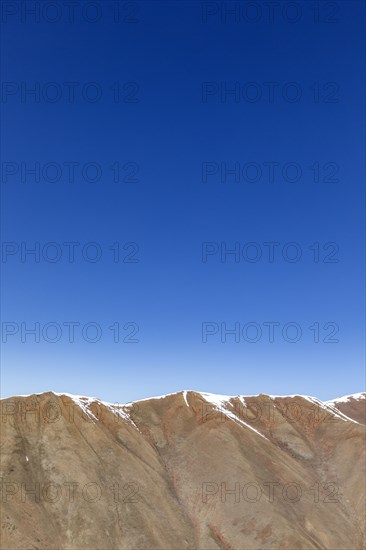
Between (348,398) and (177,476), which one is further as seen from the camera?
(348,398)

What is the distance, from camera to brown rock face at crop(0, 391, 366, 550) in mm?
50438

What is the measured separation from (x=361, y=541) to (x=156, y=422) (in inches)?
1110

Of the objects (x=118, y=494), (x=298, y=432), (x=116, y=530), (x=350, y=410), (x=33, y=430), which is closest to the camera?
(x=116, y=530)

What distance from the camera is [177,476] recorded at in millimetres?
60594

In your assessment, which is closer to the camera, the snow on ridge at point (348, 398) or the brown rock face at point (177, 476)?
the brown rock face at point (177, 476)

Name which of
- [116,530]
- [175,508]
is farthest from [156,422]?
[116,530]

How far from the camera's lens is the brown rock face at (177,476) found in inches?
1986

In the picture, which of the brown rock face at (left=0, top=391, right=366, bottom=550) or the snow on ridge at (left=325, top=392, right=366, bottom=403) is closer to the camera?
the brown rock face at (left=0, top=391, right=366, bottom=550)

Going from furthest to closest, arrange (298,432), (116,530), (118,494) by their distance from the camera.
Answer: (298,432)
(118,494)
(116,530)

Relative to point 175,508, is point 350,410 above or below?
above

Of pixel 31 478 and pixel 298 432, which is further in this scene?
pixel 298 432

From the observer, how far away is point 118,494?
5484 centimetres

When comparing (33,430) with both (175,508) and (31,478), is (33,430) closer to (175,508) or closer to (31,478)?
(31,478)

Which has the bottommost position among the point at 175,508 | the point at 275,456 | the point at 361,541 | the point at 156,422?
the point at 361,541
